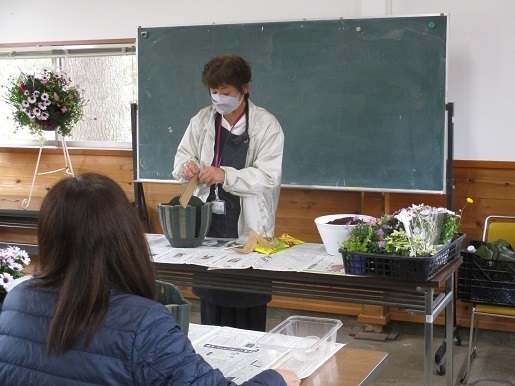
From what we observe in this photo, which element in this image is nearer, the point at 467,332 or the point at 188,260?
the point at 188,260

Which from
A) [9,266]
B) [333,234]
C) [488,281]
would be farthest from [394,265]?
[9,266]

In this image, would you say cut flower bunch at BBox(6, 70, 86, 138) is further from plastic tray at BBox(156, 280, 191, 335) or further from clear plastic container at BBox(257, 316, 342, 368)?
plastic tray at BBox(156, 280, 191, 335)

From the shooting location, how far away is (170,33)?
15.5ft

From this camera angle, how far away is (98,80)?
5.25 metres

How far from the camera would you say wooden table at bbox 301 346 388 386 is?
1.79 meters

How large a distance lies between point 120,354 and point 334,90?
3.22 m

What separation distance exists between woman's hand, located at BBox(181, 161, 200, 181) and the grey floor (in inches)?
57.2

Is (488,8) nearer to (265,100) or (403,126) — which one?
(403,126)

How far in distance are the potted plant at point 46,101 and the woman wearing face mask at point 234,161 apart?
5.98ft

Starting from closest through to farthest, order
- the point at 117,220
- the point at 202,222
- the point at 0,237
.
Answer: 1. the point at 117,220
2. the point at 202,222
3. the point at 0,237

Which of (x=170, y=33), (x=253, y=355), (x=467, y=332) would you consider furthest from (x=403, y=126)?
(x=253, y=355)

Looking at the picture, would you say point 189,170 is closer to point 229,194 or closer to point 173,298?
point 229,194

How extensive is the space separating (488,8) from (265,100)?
133cm

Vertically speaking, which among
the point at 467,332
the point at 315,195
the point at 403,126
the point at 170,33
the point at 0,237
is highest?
the point at 170,33
